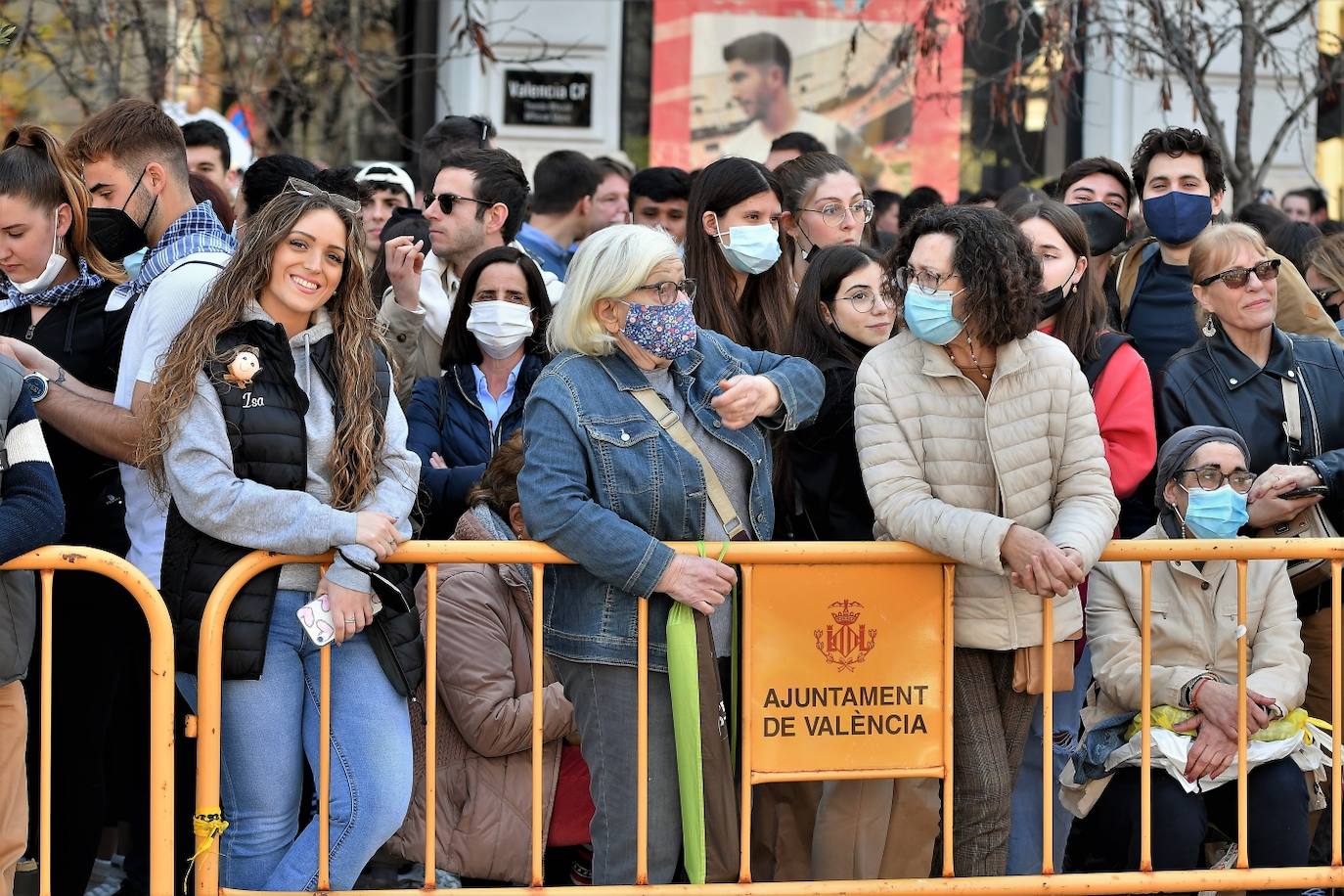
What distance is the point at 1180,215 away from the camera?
6.08m

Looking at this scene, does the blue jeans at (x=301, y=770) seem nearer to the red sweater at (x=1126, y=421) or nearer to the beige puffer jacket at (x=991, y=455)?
the beige puffer jacket at (x=991, y=455)

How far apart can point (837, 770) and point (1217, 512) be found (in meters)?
1.29

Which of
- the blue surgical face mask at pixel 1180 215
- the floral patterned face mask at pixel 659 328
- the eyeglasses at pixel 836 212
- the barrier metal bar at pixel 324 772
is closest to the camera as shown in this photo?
the barrier metal bar at pixel 324 772

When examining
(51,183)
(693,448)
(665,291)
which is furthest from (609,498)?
(51,183)

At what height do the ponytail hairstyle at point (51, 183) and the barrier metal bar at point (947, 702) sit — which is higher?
the ponytail hairstyle at point (51, 183)

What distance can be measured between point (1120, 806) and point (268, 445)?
253 centimetres

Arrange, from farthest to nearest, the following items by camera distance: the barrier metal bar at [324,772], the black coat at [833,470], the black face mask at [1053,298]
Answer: the black face mask at [1053,298] < the black coat at [833,470] < the barrier metal bar at [324,772]

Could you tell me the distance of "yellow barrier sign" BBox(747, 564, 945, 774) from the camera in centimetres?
445

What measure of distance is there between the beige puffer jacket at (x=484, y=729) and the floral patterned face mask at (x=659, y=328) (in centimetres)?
89

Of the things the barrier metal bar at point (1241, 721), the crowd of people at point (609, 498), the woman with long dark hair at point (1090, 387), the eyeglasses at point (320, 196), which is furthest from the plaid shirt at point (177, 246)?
the barrier metal bar at point (1241, 721)

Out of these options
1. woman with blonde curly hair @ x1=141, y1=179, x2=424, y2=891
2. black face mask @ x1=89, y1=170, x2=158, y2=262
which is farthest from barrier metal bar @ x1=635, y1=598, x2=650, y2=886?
black face mask @ x1=89, y1=170, x2=158, y2=262

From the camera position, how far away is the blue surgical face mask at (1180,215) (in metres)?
6.08

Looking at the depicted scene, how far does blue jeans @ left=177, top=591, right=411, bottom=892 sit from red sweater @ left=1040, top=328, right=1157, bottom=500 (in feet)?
7.20

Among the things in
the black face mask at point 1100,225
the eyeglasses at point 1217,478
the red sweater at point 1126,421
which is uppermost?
the black face mask at point 1100,225
